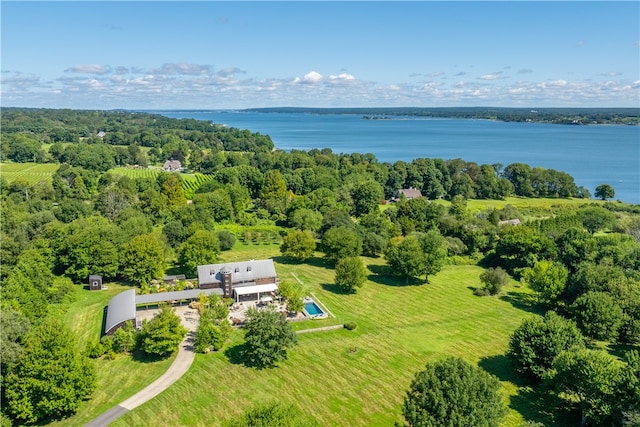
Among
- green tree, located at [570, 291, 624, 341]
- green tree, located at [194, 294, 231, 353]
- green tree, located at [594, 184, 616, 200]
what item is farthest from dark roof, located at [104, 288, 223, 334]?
green tree, located at [594, 184, 616, 200]

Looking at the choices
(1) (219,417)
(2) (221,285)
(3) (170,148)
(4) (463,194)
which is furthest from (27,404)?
(3) (170,148)

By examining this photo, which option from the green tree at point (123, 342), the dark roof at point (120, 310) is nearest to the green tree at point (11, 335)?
the green tree at point (123, 342)

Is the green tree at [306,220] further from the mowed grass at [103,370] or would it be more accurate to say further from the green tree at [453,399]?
the green tree at [453,399]

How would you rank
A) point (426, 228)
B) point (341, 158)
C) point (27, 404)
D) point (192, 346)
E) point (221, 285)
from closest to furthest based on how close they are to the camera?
point (27, 404) → point (192, 346) → point (221, 285) → point (426, 228) → point (341, 158)

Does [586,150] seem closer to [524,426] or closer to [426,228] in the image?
[426,228]

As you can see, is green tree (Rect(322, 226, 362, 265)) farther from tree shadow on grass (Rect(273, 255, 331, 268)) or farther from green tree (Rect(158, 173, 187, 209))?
green tree (Rect(158, 173, 187, 209))
